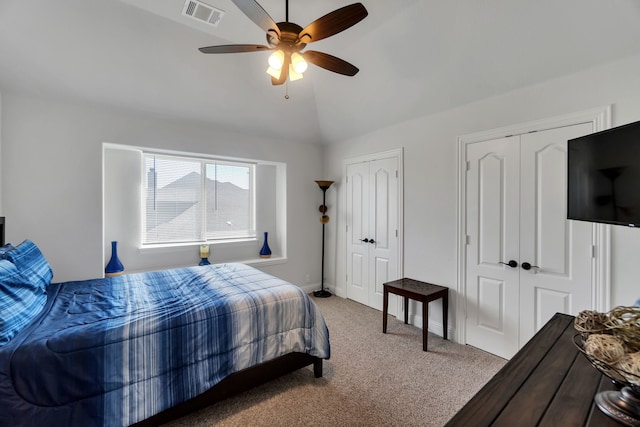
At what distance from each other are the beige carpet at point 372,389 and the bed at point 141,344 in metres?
0.15

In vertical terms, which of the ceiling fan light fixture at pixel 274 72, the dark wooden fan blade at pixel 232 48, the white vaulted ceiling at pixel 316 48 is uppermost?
the white vaulted ceiling at pixel 316 48

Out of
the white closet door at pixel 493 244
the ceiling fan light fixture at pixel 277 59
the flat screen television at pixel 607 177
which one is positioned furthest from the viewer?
the white closet door at pixel 493 244

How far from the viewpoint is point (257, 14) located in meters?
1.63

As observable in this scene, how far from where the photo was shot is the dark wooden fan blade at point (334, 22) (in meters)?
1.58

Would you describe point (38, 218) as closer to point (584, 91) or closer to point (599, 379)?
point (599, 379)

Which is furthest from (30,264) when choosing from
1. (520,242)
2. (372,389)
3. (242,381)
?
(520,242)

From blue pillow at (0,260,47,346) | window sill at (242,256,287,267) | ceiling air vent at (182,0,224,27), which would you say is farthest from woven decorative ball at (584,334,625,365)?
window sill at (242,256,287,267)

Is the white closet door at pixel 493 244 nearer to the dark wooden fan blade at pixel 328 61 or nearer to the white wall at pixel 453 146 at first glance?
the white wall at pixel 453 146

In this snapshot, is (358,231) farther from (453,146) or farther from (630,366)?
(630,366)

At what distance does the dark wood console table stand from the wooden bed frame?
63.9 inches

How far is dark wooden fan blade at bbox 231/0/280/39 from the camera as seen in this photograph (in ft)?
5.01

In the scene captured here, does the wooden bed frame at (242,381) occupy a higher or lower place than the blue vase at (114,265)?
lower

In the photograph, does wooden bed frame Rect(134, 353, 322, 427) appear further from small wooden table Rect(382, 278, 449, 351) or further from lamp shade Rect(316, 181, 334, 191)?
lamp shade Rect(316, 181, 334, 191)

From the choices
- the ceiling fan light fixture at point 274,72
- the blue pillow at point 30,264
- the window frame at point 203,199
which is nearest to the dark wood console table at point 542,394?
the ceiling fan light fixture at point 274,72
